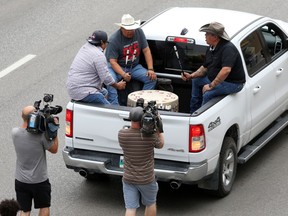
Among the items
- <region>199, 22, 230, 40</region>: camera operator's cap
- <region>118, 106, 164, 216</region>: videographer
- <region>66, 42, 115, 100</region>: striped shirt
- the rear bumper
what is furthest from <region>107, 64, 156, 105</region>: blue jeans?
<region>118, 106, 164, 216</region>: videographer

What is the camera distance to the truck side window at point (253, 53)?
12203mm

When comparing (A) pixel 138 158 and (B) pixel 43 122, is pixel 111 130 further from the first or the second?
(B) pixel 43 122

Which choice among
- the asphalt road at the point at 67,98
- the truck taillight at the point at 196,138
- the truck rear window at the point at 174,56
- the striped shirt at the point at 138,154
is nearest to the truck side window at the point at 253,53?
the truck rear window at the point at 174,56

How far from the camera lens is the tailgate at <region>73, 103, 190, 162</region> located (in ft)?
35.6

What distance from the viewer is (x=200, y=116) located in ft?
35.6

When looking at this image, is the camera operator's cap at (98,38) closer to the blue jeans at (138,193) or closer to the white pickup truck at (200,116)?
the white pickup truck at (200,116)

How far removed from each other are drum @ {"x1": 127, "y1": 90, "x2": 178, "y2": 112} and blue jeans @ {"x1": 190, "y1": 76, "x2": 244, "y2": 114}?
0.41 metres

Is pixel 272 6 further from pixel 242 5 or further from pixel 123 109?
pixel 123 109

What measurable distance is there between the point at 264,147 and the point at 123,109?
311cm

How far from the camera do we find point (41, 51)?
1736cm

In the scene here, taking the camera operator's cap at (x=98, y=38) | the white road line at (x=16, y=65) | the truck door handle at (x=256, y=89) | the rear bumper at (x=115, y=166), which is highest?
the camera operator's cap at (x=98, y=38)

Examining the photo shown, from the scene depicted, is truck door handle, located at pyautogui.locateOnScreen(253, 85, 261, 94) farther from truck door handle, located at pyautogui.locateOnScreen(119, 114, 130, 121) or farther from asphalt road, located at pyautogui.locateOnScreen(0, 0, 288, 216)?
truck door handle, located at pyautogui.locateOnScreen(119, 114, 130, 121)

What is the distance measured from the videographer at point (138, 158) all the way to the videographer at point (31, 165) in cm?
80

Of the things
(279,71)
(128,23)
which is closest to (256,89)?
(279,71)
